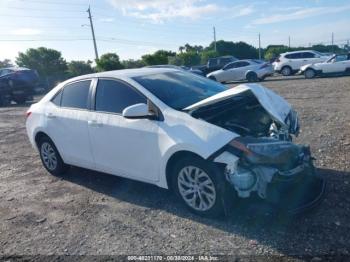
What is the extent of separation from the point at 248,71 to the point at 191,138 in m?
19.3

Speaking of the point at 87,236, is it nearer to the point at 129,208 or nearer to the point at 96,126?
the point at 129,208

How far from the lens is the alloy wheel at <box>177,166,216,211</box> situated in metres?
3.90

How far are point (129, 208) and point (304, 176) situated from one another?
7.15ft

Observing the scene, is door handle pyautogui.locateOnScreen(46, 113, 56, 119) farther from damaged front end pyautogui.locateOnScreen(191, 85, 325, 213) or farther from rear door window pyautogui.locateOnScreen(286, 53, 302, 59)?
rear door window pyautogui.locateOnScreen(286, 53, 302, 59)

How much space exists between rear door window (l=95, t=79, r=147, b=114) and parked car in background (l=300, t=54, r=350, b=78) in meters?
17.9

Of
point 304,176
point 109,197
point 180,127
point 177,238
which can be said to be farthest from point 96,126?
point 304,176

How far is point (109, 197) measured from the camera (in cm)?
499

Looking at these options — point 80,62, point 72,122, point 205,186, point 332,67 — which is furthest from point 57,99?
point 80,62

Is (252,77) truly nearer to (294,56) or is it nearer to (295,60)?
(295,60)

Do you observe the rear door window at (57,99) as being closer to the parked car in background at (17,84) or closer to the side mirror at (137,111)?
the side mirror at (137,111)

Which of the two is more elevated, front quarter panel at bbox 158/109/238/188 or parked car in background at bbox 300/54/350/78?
front quarter panel at bbox 158/109/238/188

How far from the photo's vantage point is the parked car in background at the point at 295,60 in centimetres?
2272

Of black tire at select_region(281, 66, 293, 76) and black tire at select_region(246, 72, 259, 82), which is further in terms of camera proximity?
black tire at select_region(281, 66, 293, 76)

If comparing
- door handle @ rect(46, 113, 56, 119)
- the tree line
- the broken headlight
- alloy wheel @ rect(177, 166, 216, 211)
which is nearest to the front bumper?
the broken headlight
